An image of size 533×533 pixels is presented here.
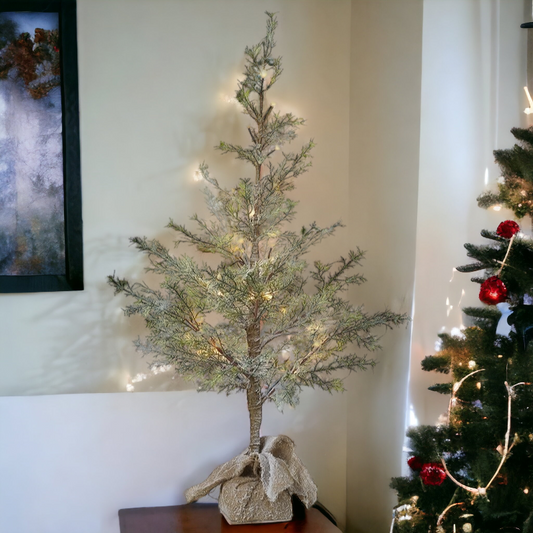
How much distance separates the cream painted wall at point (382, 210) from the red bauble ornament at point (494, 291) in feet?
1.66

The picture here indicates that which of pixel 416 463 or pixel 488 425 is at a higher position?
pixel 488 425

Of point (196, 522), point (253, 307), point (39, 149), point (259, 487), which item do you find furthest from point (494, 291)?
point (39, 149)

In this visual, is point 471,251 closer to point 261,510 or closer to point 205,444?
point 261,510

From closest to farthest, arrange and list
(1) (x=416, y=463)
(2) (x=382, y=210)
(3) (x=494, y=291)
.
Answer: (3) (x=494, y=291) → (1) (x=416, y=463) → (2) (x=382, y=210)

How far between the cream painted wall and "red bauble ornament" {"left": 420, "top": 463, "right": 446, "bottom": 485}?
45 centimetres

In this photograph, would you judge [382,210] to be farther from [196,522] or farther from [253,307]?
[196,522]

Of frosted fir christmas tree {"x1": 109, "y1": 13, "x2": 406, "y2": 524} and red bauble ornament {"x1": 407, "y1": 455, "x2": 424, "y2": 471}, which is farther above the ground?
frosted fir christmas tree {"x1": 109, "y1": 13, "x2": 406, "y2": 524}

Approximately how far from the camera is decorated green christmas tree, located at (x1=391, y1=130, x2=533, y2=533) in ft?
4.08

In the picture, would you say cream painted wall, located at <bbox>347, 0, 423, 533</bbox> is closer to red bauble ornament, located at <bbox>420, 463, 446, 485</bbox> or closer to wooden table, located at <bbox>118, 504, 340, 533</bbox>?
wooden table, located at <bbox>118, 504, 340, 533</bbox>

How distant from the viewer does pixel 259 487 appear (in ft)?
5.64

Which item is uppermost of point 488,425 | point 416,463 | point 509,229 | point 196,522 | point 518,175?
point 518,175

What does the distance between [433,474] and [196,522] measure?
80 cm

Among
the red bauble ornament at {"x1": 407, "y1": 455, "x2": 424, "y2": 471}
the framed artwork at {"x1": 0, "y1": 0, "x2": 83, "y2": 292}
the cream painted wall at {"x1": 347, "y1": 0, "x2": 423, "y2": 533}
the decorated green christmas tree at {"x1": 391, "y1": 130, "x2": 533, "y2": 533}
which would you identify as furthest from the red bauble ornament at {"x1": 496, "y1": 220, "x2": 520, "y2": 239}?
the framed artwork at {"x1": 0, "y1": 0, "x2": 83, "y2": 292}

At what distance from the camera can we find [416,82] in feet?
5.80
